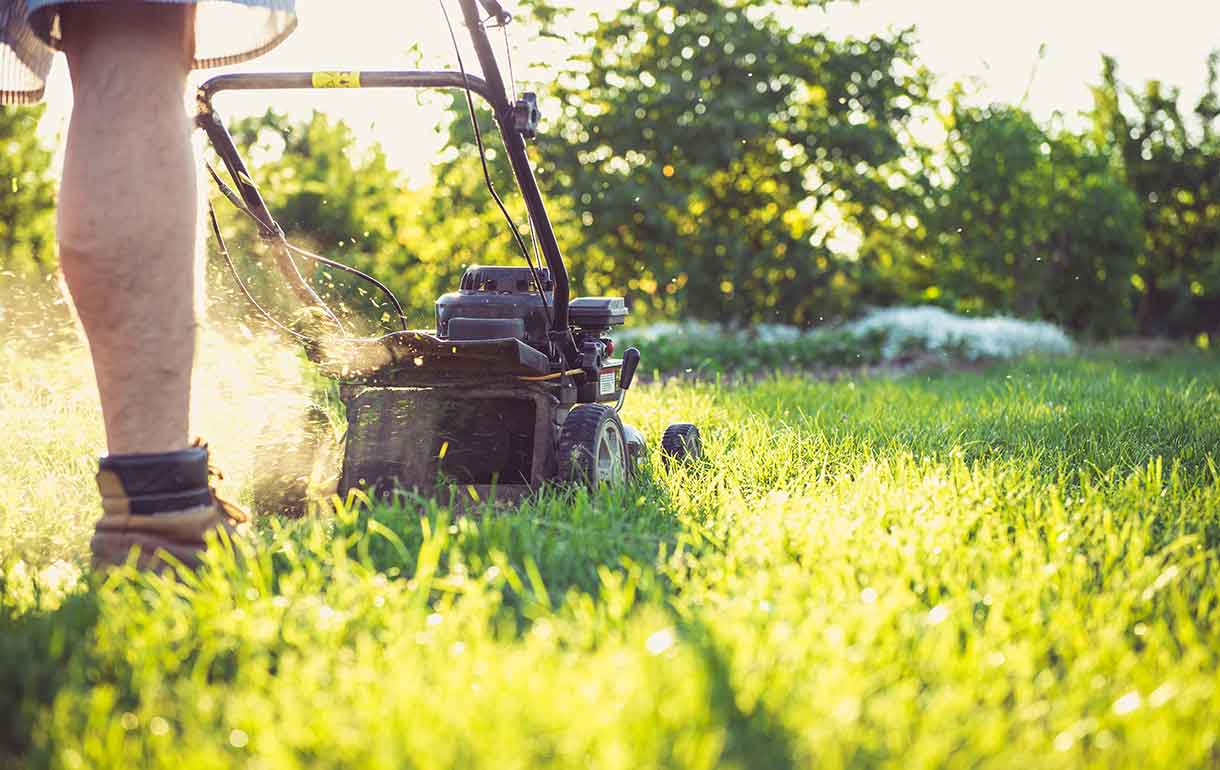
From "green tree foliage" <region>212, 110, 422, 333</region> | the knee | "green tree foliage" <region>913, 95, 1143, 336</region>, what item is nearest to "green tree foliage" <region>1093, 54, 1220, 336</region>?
"green tree foliage" <region>913, 95, 1143, 336</region>

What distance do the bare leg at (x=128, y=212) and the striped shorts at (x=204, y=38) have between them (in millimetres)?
183

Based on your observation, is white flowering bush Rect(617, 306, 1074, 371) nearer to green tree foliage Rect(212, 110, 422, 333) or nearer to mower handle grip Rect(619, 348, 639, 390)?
green tree foliage Rect(212, 110, 422, 333)

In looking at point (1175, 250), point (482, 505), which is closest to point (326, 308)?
point (482, 505)

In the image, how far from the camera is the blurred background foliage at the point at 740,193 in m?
9.41

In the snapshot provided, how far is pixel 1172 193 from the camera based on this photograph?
14.1m

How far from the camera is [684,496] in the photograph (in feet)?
7.88

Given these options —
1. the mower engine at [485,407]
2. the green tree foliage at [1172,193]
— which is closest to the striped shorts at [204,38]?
the mower engine at [485,407]

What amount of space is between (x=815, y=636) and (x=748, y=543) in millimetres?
484

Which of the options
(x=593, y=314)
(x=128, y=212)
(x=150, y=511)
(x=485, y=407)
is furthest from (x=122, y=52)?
(x=593, y=314)

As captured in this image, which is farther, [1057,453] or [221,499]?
[1057,453]

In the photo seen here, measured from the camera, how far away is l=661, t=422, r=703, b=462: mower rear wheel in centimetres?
302

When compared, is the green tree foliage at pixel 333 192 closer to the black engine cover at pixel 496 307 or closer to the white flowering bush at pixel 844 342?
the white flowering bush at pixel 844 342

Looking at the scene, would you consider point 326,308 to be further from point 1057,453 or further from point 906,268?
point 906,268

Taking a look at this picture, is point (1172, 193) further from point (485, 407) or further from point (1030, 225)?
point (485, 407)
